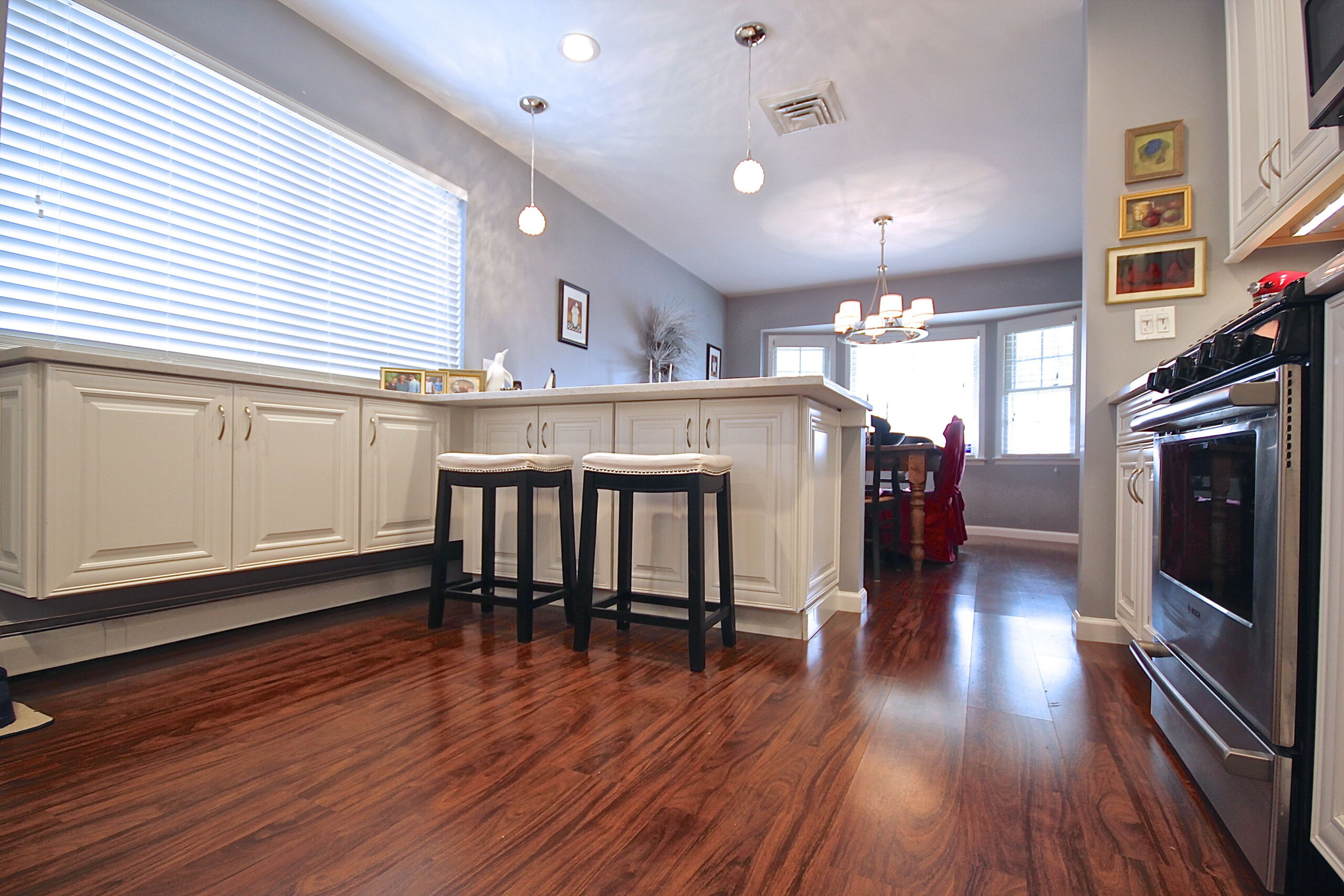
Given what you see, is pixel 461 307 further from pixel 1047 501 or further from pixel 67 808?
pixel 1047 501

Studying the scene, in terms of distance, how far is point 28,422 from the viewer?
167cm

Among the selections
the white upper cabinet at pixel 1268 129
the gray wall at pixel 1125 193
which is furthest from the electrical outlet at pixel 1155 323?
the white upper cabinet at pixel 1268 129

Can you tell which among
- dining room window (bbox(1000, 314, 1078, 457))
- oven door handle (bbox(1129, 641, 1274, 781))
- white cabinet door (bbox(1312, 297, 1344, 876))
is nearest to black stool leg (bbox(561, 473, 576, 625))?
oven door handle (bbox(1129, 641, 1274, 781))

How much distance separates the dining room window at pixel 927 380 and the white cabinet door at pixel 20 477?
6356 mm

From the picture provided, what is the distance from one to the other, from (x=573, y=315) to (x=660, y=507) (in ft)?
8.30

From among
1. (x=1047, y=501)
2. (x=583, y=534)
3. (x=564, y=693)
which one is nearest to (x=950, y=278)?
(x=1047, y=501)

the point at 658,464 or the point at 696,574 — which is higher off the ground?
the point at 658,464

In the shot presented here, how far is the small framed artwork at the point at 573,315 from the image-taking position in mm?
4414

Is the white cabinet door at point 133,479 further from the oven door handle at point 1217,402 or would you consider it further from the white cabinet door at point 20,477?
the oven door handle at point 1217,402

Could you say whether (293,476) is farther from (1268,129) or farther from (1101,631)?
(1268,129)

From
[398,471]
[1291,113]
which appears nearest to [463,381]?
[398,471]

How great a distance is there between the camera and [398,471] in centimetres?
274

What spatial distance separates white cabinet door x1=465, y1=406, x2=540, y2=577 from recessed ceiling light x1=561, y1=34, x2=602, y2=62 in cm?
174

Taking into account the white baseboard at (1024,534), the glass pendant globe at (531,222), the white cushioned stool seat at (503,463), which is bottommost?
the white baseboard at (1024,534)
